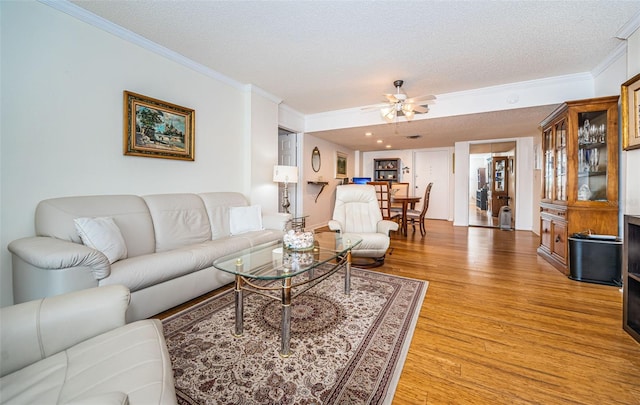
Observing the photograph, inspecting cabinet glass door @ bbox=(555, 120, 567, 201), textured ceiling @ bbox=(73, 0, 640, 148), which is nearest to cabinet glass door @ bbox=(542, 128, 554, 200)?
cabinet glass door @ bbox=(555, 120, 567, 201)

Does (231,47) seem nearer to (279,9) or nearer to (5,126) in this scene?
(279,9)

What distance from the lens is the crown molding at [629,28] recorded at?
7.13ft

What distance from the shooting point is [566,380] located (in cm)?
137

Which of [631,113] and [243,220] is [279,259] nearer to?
[243,220]

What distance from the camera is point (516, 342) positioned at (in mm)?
1696

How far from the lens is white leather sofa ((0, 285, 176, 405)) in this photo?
0.75 meters

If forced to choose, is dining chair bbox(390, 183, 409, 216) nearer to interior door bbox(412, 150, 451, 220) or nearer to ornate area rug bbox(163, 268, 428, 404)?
interior door bbox(412, 150, 451, 220)

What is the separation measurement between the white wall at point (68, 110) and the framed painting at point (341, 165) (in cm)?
413

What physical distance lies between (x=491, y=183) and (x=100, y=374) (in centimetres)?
768

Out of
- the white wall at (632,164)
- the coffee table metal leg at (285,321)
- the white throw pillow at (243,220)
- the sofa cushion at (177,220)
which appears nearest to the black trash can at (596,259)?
the white wall at (632,164)

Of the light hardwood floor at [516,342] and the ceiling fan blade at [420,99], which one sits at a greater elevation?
the ceiling fan blade at [420,99]

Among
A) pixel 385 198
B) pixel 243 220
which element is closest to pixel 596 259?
pixel 385 198

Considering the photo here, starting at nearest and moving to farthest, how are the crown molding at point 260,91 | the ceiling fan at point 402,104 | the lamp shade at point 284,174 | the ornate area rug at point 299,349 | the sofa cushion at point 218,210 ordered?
the ornate area rug at point 299,349 → the sofa cushion at point 218,210 → the ceiling fan at point 402,104 → the crown molding at point 260,91 → the lamp shade at point 284,174

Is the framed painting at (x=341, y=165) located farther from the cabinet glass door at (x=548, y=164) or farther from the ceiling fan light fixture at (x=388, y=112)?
the cabinet glass door at (x=548, y=164)
